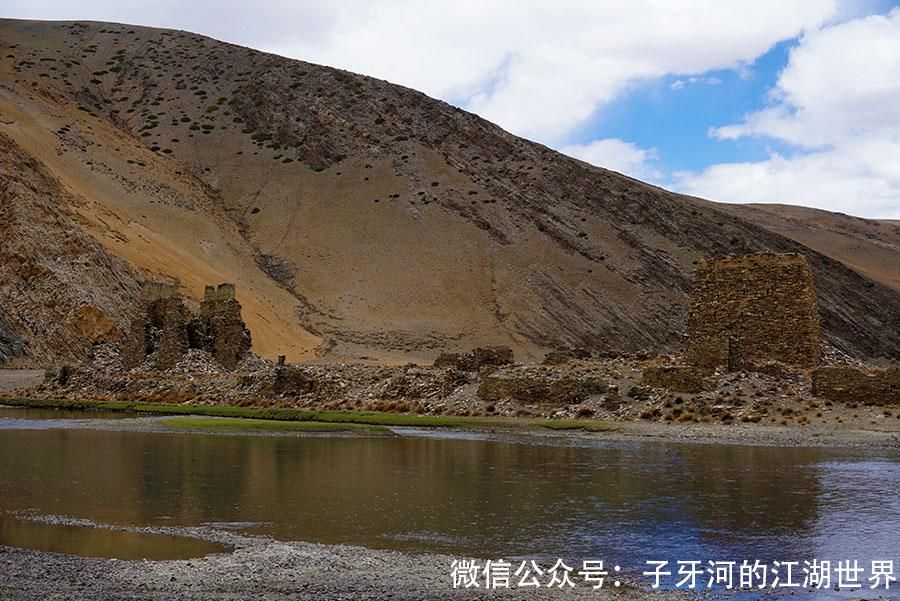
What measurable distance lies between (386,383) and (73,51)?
7781 cm

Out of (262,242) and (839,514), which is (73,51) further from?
(839,514)

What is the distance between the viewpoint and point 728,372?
29.5m

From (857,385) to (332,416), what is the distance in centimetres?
1483

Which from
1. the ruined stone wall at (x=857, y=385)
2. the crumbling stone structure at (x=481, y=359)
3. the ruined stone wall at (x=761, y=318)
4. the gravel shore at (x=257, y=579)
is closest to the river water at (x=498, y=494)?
the gravel shore at (x=257, y=579)

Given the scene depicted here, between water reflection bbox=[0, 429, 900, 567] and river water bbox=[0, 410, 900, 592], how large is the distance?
→ 4cm

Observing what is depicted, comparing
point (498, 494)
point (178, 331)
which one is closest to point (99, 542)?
point (498, 494)

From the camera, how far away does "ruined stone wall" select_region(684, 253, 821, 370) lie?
30.0 m

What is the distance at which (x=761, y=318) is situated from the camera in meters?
30.2

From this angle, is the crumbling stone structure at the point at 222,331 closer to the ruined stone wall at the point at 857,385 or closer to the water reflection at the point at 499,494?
the water reflection at the point at 499,494

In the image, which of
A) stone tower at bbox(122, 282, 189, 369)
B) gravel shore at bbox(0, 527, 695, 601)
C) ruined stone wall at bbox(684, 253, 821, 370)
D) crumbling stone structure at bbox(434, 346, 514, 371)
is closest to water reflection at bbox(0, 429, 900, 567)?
gravel shore at bbox(0, 527, 695, 601)

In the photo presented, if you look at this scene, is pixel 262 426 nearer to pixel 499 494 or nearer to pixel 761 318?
pixel 499 494

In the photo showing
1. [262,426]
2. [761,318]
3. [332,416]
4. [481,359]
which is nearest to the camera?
[262,426]

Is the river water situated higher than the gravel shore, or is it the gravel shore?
the river water

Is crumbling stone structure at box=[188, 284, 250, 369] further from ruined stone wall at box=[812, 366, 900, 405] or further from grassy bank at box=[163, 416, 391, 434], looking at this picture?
ruined stone wall at box=[812, 366, 900, 405]
